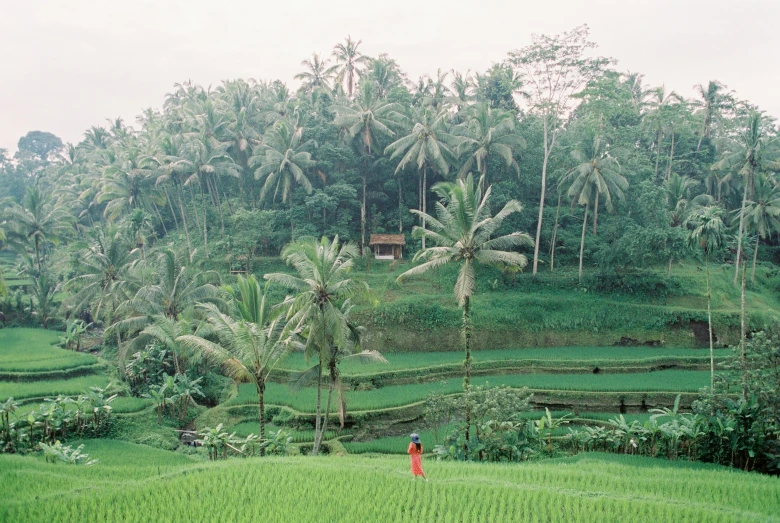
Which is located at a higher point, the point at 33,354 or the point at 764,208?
the point at 764,208

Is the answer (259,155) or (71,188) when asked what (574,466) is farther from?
(71,188)

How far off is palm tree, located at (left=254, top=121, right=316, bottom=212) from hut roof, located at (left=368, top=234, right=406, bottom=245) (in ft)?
15.1

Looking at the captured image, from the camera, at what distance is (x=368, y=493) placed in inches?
349

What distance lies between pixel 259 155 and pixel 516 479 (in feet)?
81.6

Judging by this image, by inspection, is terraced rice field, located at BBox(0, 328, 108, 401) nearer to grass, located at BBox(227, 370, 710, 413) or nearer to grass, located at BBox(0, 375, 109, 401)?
grass, located at BBox(0, 375, 109, 401)

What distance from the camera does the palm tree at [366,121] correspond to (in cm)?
2853

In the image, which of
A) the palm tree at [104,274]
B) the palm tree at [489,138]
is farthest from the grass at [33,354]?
the palm tree at [489,138]

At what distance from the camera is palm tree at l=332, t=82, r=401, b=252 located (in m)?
28.5

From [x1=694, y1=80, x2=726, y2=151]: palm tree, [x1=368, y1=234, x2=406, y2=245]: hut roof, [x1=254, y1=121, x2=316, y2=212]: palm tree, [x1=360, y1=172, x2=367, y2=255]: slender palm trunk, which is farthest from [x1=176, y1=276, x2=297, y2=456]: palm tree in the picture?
[x1=694, y1=80, x2=726, y2=151]: palm tree

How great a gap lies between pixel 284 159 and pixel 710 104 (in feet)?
104

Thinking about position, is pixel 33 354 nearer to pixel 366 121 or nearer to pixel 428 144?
pixel 366 121

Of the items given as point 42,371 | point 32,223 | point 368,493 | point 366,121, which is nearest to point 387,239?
point 366,121

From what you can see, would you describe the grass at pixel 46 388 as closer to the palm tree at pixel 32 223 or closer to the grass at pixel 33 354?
the grass at pixel 33 354

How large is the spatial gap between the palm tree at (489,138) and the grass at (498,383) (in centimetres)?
1189
